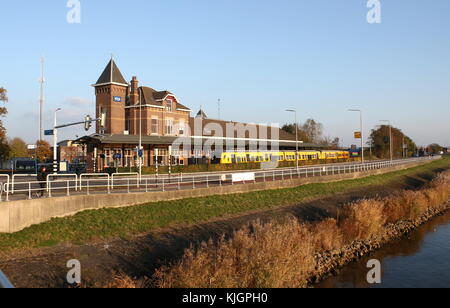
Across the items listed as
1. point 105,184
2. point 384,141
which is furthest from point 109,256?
point 384,141

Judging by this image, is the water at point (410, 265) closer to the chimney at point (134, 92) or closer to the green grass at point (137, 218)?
the green grass at point (137, 218)

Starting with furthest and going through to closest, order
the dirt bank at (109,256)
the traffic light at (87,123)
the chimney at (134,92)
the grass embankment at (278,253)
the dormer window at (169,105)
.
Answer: the dormer window at (169,105) → the chimney at (134,92) → the traffic light at (87,123) → the dirt bank at (109,256) → the grass embankment at (278,253)

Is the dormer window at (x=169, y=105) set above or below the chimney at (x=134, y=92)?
below

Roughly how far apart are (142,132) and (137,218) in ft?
113

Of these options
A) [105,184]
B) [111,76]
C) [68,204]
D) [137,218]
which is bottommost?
[137,218]

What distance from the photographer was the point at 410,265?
17.2m

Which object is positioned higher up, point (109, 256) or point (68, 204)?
point (68, 204)

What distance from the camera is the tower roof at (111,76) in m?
49.5

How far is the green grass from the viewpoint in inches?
561

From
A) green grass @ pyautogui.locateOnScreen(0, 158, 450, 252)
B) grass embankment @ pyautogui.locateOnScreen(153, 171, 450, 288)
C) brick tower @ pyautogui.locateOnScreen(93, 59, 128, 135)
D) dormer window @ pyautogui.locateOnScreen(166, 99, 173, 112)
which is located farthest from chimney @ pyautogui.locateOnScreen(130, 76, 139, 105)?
grass embankment @ pyautogui.locateOnScreen(153, 171, 450, 288)

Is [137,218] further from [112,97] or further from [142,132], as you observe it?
[112,97]

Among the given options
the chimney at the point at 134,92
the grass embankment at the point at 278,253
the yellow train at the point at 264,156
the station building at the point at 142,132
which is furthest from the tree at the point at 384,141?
the grass embankment at the point at 278,253

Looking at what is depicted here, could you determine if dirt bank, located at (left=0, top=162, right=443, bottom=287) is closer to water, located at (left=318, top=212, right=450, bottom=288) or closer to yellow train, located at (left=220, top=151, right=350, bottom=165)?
water, located at (left=318, top=212, right=450, bottom=288)
